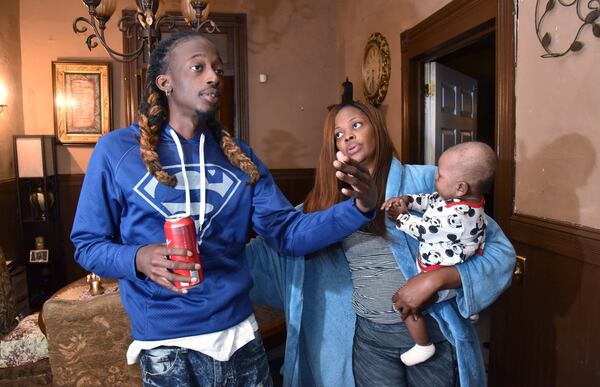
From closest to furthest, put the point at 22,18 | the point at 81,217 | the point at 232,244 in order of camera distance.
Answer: the point at 81,217
the point at 232,244
the point at 22,18

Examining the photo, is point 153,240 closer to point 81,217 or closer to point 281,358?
point 81,217

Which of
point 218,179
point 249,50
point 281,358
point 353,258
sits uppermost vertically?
point 249,50

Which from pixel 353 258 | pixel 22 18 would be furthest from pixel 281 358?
pixel 22 18

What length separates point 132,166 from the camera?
1.12m

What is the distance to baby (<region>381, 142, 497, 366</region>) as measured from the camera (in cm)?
130

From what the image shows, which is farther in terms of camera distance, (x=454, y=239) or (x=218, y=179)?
(x=454, y=239)

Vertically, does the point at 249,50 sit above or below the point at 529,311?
above

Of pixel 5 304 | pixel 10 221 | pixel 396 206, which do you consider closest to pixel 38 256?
pixel 10 221

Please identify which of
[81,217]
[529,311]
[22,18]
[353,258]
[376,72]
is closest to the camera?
[81,217]

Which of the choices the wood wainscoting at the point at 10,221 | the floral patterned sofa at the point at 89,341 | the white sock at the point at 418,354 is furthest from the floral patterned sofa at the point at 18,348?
the wood wainscoting at the point at 10,221

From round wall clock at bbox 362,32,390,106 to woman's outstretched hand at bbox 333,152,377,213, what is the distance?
9.45ft

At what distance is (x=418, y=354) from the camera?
1.31 m

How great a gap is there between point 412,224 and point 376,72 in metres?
3.05

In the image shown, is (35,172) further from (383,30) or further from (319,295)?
(319,295)
